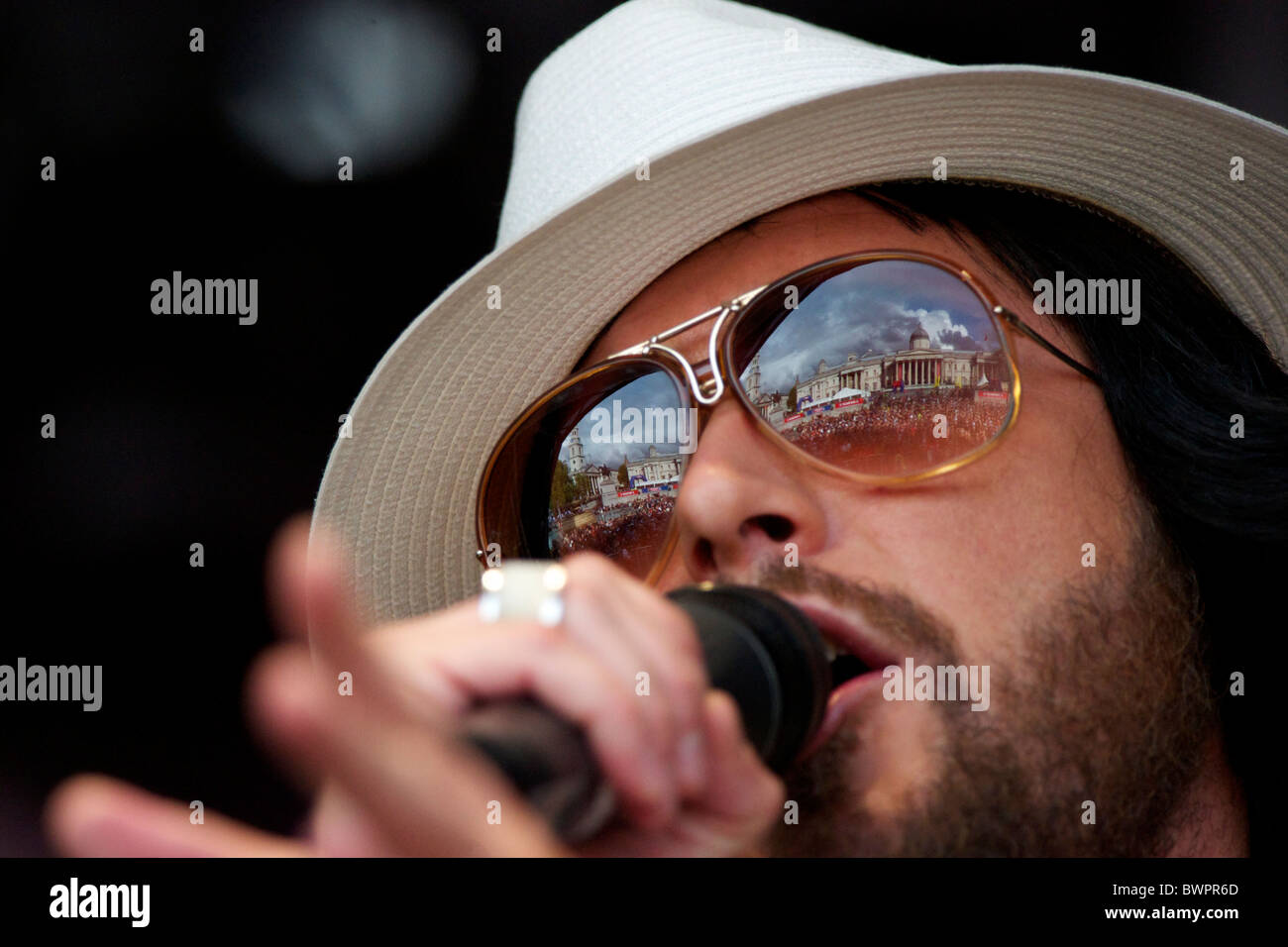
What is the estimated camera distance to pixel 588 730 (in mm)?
605

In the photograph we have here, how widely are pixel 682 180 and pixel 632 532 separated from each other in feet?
1.55

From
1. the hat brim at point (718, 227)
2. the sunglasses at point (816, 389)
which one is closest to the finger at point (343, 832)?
the sunglasses at point (816, 389)

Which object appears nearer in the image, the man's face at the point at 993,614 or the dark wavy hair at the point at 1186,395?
the man's face at the point at 993,614

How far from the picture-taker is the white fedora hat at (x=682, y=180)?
53.4 inches

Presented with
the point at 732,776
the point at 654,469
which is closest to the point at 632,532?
the point at 654,469

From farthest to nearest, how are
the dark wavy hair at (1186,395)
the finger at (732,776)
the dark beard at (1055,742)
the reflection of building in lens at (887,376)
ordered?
1. the dark wavy hair at (1186,395)
2. the reflection of building in lens at (887,376)
3. the dark beard at (1055,742)
4. the finger at (732,776)

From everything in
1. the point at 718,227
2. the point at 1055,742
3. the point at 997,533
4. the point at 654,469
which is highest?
the point at 718,227

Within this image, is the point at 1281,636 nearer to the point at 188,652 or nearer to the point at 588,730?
the point at 588,730

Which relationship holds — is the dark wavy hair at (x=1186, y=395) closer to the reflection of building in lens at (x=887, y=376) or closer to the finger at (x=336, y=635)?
the reflection of building in lens at (x=887, y=376)

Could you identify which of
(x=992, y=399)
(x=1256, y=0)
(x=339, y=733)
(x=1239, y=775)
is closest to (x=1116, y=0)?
(x=1256, y=0)

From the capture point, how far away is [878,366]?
1312mm

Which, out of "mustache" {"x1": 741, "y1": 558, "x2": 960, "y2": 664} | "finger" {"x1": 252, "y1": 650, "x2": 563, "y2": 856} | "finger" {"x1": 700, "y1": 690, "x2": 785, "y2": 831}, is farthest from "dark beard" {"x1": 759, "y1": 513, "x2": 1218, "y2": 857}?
Result: "finger" {"x1": 252, "y1": 650, "x2": 563, "y2": 856}

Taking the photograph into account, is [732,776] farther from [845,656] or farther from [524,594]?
[845,656]

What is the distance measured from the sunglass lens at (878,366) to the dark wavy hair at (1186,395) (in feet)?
0.67
